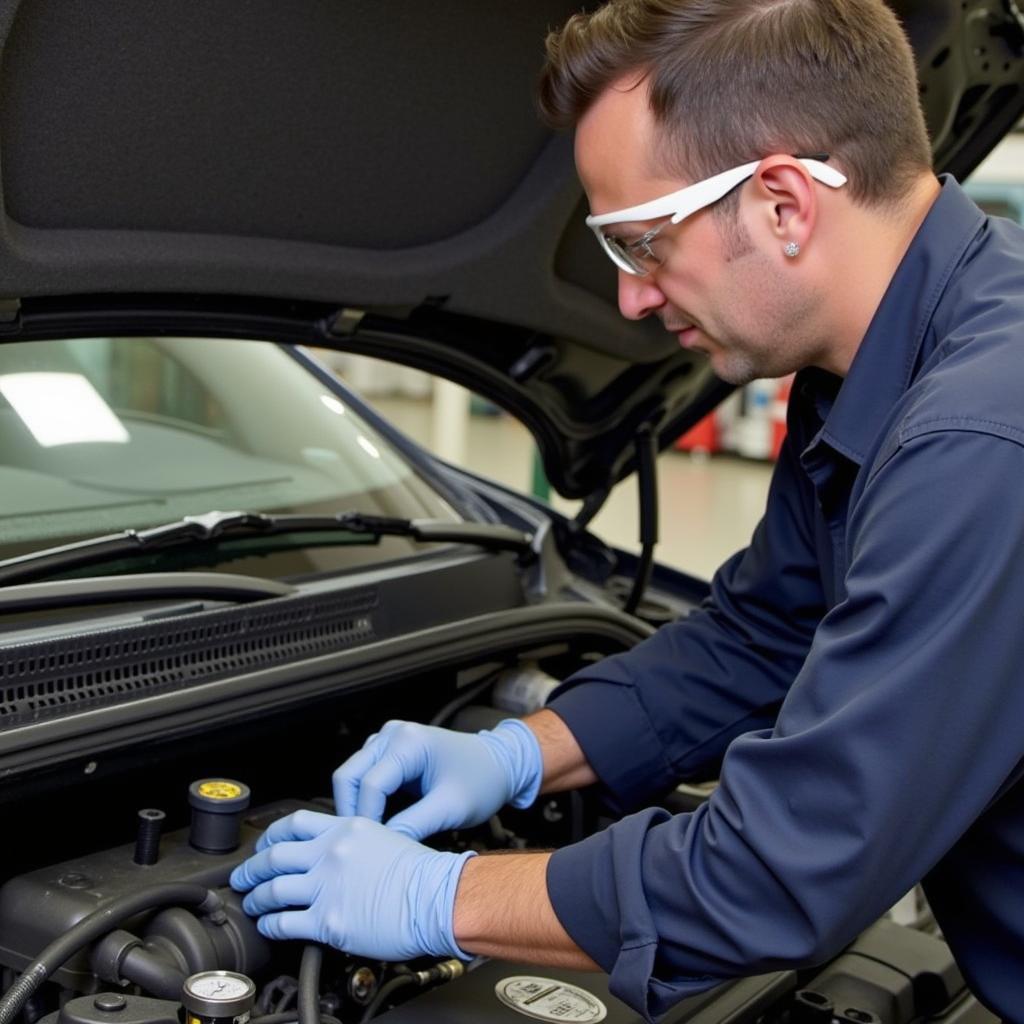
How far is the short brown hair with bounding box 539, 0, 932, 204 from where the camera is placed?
129 cm

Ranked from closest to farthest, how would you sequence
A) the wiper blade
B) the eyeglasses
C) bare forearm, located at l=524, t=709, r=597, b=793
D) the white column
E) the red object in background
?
the eyeglasses < the wiper blade < bare forearm, located at l=524, t=709, r=597, b=793 < the white column < the red object in background

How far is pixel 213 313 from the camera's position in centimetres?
166

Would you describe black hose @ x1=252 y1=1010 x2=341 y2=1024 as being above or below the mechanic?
below

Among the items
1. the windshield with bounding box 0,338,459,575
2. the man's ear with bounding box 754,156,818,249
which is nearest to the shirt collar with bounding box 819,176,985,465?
the man's ear with bounding box 754,156,818,249

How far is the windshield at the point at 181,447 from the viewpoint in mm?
1645

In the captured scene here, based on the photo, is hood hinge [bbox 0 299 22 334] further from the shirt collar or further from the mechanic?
the shirt collar

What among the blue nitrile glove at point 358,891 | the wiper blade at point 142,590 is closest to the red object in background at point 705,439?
the wiper blade at point 142,590

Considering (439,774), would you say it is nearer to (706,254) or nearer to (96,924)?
(96,924)

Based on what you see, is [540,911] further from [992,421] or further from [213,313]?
[213,313]

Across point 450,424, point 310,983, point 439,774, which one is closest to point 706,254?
point 439,774

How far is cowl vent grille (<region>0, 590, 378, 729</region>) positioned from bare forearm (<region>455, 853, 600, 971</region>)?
40cm

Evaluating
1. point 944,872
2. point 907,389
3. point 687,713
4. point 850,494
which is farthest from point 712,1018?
point 907,389

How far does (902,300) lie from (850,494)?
215 millimetres

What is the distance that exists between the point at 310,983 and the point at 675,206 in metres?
0.80
